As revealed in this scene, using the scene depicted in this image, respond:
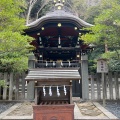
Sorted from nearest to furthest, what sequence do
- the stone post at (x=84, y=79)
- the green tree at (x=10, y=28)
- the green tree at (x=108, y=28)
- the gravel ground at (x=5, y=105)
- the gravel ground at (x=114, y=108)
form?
the green tree at (x=10, y=28) < the gravel ground at (x=114, y=108) < the green tree at (x=108, y=28) < the gravel ground at (x=5, y=105) < the stone post at (x=84, y=79)

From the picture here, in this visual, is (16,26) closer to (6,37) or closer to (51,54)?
(6,37)

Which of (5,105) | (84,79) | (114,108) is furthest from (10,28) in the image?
(114,108)

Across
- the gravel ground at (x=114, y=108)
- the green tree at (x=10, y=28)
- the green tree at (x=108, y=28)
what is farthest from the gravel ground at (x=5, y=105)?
the green tree at (x=108, y=28)

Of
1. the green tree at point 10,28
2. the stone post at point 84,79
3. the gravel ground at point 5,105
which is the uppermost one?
the green tree at point 10,28

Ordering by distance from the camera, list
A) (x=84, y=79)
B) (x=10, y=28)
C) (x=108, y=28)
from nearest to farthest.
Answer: (x=10, y=28)
(x=108, y=28)
(x=84, y=79)

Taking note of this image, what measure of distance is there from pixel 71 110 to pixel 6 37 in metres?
2.77

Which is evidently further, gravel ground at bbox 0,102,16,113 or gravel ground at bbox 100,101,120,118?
gravel ground at bbox 0,102,16,113

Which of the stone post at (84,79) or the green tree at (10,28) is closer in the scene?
the green tree at (10,28)

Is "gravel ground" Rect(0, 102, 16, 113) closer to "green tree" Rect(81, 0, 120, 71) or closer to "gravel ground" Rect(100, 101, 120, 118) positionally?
"gravel ground" Rect(100, 101, 120, 118)

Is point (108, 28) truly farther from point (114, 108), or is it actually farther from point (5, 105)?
point (5, 105)

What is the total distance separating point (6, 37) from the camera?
16.5 feet

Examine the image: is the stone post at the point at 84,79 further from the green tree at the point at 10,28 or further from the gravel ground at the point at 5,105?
the green tree at the point at 10,28

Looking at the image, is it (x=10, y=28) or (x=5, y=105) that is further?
(x=5, y=105)

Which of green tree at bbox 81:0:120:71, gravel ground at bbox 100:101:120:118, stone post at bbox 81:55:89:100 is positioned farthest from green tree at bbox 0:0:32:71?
gravel ground at bbox 100:101:120:118
